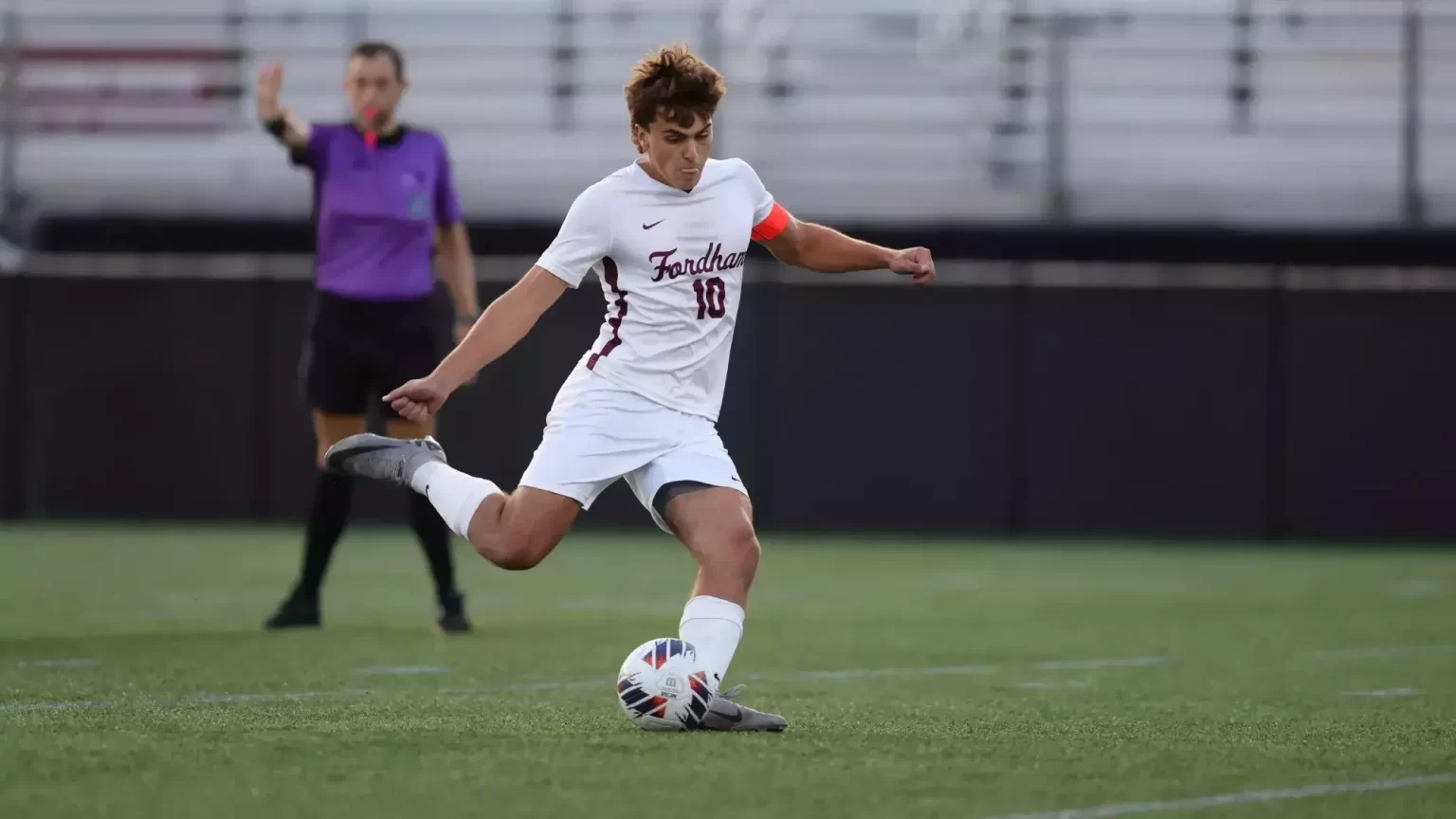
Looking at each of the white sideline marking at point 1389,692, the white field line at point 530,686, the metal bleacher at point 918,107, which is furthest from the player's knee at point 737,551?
the metal bleacher at point 918,107

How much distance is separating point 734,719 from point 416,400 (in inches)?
40.4

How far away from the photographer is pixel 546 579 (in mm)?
11266

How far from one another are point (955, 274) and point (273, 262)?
16.4 ft

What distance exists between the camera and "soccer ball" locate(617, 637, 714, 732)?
491 centimetres

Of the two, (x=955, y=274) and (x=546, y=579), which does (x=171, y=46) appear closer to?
(x=955, y=274)

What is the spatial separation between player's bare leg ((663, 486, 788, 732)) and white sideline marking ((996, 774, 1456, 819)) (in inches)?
Answer: 48.3

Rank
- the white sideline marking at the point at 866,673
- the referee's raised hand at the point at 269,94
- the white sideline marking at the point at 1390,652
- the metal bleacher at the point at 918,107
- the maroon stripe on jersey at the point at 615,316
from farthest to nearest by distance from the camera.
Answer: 1. the metal bleacher at the point at 918,107
2. the referee's raised hand at the point at 269,94
3. the white sideline marking at the point at 1390,652
4. the white sideline marking at the point at 866,673
5. the maroon stripe on jersey at the point at 615,316

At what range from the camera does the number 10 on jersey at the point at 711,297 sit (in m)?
5.32

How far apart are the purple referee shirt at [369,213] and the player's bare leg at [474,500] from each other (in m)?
2.29

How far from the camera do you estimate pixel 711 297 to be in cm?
533

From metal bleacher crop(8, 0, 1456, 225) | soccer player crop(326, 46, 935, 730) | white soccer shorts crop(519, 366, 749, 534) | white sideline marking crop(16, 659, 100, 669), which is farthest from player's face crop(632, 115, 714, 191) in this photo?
metal bleacher crop(8, 0, 1456, 225)

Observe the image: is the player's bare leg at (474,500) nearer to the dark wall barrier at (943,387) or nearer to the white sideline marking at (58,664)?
the white sideline marking at (58,664)

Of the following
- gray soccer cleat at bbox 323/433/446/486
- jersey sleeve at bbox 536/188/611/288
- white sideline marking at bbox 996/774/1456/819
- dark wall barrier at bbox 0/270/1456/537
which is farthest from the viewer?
dark wall barrier at bbox 0/270/1456/537

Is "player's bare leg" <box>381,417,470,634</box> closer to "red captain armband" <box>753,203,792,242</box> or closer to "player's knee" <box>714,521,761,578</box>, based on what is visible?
"red captain armband" <box>753,203,792,242</box>
